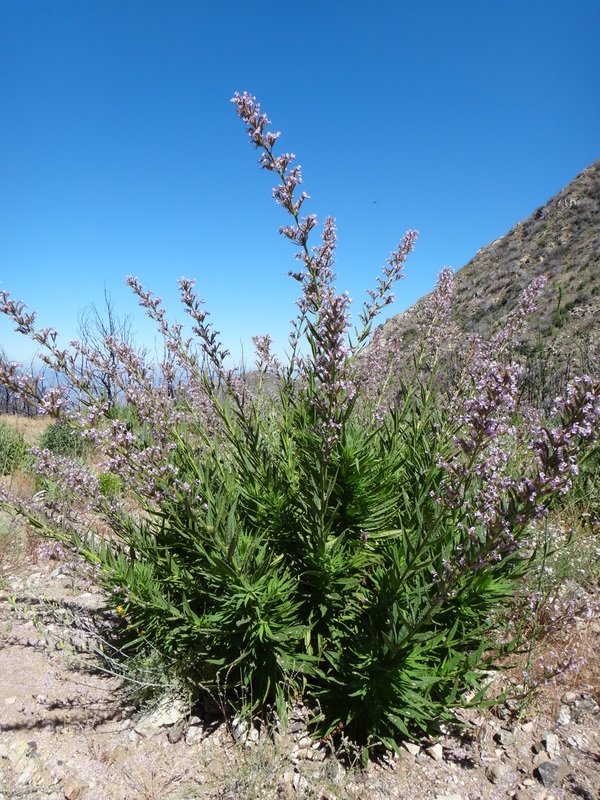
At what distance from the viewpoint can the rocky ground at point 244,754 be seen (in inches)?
97.8

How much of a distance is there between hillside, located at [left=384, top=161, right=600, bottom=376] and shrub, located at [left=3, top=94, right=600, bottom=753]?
20.5m

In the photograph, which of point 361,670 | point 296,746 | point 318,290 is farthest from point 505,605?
point 318,290

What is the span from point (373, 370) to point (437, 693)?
94.2 inches

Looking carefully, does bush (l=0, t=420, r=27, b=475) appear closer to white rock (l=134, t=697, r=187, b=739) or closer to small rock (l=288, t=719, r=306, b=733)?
white rock (l=134, t=697, r=187, b=739)

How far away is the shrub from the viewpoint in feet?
7.67

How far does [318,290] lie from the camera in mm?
2371

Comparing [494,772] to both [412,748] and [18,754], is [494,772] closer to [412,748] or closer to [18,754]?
[412,748]

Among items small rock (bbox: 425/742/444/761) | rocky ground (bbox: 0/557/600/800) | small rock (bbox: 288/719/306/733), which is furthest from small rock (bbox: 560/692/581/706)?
small rock (bbox: 288/719/306/733)

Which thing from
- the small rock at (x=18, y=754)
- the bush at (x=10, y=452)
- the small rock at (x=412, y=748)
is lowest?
the small rock at (x=18, y=754)

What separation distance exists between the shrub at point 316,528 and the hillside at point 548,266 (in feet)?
67.3

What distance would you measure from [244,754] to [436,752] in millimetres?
1109

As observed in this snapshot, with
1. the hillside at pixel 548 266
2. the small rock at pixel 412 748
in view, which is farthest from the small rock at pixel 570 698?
the hillside at pixel 548 266

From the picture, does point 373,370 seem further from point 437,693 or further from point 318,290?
Answer: point 437,693

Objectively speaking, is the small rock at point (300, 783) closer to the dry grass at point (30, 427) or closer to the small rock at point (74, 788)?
the small rock at point (74, 788)
